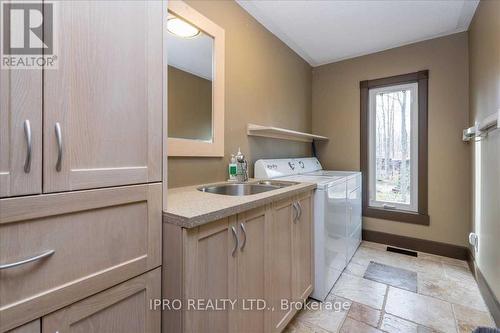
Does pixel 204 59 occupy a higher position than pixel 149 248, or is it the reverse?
pixel 204 59

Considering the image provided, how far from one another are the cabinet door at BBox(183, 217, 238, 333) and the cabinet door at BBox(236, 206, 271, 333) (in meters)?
0.05

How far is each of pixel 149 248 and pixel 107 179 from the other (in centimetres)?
29

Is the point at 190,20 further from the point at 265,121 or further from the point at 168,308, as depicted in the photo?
the point at 168,308

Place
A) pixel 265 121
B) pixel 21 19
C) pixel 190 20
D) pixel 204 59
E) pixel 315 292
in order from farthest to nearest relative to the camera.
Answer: pixel 265 121
pixel 315 292
pixel 204 59
pixel 190 20
pixel 21 19

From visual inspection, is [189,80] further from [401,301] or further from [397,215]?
[397,215]

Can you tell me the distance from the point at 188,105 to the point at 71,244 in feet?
3.75

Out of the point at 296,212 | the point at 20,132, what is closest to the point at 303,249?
the point at 296,212

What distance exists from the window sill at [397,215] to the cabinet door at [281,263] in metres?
1.96

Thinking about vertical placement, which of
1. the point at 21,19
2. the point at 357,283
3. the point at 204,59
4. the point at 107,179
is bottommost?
the point at 357,283

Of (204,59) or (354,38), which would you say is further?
(354,38)

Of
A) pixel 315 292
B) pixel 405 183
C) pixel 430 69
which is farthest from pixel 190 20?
pixel 405 183

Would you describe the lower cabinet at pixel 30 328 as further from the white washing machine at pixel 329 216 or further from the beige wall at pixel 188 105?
the white washing machine at pixel 329 216

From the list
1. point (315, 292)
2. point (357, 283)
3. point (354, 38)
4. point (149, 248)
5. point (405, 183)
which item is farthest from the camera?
point (405, 183)

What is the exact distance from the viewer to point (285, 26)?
2408 mm
